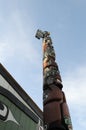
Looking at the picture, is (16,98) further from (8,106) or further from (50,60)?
(50,60)

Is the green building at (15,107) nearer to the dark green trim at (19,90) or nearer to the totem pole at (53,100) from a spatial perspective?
the dark green trim at (19,90)

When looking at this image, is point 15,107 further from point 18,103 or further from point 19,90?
point 19,90

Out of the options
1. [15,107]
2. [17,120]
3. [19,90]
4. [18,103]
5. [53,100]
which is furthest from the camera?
[19,90]

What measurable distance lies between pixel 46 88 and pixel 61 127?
8.46 feet

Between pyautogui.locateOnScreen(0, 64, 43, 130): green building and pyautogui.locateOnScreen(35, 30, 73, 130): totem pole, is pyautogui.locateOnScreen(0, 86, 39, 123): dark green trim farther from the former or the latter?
pyautogui.locateOnScreen(35, 30, 73, 130): totem pole

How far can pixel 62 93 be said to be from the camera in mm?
10695

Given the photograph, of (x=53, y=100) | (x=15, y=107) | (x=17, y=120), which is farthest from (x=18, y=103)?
(x=53, y=100)

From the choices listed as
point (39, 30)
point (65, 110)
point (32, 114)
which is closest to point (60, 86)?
point (65, 110)

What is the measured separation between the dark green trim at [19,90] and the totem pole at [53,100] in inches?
83.1


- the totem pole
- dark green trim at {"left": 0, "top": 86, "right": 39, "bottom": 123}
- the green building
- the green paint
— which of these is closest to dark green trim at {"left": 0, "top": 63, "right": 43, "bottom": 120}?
the green building

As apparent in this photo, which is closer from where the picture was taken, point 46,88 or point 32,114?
point 46,88

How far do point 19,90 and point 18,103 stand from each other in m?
0.97

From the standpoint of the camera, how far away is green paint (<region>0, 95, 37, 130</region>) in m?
11.7

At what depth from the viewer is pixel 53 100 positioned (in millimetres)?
9930
